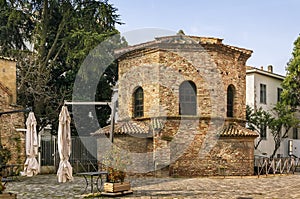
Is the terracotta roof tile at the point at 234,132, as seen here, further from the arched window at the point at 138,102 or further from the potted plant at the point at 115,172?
the potted plant at the point at 115,172

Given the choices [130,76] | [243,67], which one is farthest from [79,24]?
[243,67]

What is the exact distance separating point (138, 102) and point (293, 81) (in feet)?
39.9

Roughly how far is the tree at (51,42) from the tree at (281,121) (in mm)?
11879

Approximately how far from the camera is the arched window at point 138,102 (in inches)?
827

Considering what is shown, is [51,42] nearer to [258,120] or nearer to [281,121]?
[258,120]

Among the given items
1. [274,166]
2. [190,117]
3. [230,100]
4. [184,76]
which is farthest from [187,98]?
[274,166]

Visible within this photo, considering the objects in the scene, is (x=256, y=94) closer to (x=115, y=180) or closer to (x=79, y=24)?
(x=79, y=24)

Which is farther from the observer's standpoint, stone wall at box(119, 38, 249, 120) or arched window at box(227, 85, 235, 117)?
arched window at box(227, 85, 235, 117)

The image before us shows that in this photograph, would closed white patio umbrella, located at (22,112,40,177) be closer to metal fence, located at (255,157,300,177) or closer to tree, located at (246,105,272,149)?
metal fence, located at (255,157,300,177)

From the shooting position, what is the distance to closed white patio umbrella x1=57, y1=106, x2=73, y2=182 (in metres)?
12.5

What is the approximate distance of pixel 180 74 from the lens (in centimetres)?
1988

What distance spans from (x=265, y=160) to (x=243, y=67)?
526 cm

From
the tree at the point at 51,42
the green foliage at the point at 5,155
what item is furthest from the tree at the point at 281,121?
the green foliage at the point at 5,155

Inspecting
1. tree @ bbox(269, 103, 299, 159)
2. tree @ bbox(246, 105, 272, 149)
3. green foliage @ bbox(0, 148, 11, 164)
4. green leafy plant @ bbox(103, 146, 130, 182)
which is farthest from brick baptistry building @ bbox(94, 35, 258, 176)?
tree @ bbox(269, 103, 299, 159)
